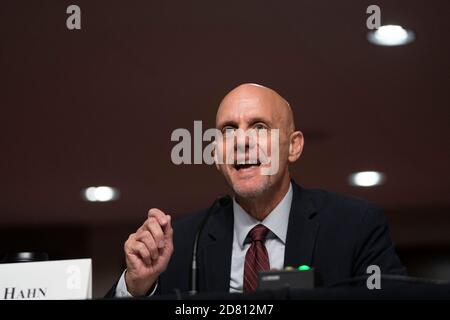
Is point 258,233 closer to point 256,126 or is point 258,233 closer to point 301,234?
point 301,234

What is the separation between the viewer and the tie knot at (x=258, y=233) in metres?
2.02

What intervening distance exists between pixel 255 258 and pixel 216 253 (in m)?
0.11

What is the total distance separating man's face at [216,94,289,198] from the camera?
2.07 m

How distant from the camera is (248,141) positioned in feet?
6.85

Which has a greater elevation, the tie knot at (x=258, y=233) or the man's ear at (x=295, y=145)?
the man's ear at (x=295, y=145)

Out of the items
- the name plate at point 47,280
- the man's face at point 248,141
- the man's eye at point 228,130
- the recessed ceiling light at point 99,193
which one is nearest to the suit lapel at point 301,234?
the man's face at point 248,141

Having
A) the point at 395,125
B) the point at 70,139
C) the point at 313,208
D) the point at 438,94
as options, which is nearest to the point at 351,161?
the point at 395,125

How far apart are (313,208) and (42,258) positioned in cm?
72

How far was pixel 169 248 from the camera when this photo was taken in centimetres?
178

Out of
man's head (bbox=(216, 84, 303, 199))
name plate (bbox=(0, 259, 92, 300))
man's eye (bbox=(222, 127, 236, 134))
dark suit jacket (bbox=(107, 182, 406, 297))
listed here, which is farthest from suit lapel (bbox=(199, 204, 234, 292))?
name plate (bbox=(0, 259, 92, 300))

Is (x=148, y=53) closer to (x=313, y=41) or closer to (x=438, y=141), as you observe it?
(x=313, y=41)

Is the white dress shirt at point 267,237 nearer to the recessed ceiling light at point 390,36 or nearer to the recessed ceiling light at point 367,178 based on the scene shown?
the recessed ceiling light at point 367,178

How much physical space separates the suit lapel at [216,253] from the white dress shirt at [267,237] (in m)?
0.02

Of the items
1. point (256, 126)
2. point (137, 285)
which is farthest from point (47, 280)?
point (256, 126)
